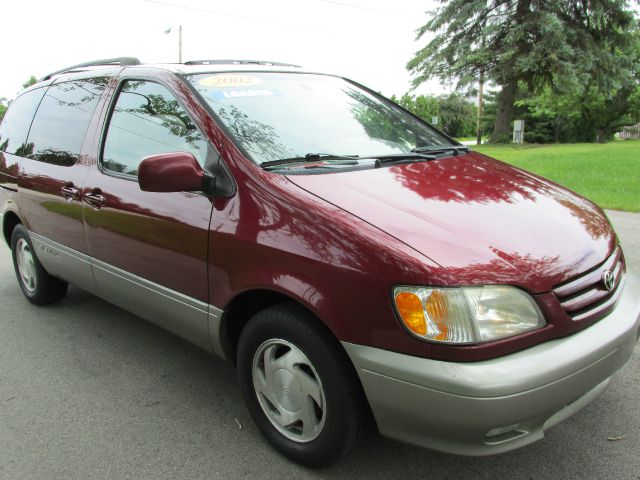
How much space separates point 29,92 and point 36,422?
2.86 metres

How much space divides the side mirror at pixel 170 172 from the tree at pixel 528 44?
81.0 feet

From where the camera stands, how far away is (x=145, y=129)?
3062mm

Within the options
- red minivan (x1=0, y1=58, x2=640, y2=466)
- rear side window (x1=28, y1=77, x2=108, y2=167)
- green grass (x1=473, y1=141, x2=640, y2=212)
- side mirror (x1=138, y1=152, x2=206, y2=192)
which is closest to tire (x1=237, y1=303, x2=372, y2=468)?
red minivan (x1=0, y1=58, x2=640, y2=466)

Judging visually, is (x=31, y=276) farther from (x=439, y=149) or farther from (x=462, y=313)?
(x=462, y=313)

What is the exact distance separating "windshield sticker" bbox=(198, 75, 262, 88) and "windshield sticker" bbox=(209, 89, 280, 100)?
2.2 inches

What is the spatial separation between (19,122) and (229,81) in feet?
7.94

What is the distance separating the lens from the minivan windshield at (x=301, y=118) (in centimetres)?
270

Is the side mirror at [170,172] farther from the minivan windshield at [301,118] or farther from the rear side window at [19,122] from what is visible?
the rear side window at [19,122]

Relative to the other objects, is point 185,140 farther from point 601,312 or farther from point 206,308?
point 601,312

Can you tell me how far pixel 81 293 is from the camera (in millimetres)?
4883

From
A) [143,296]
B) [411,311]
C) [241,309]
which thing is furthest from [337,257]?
[143,296]

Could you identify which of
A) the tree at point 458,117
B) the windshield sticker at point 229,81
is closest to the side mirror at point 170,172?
the windshield sticker at point 229,81

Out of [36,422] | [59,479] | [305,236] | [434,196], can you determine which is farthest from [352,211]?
[36,422]

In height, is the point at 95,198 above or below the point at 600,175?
above
